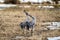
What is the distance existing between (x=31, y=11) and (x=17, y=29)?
0.99ft

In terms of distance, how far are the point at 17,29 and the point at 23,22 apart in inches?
4.1

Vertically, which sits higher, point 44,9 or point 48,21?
point 44,9

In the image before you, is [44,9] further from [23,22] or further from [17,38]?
[17,38]

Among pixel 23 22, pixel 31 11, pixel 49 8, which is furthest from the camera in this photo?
pixel 49 8

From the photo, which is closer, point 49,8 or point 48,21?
point 48,21

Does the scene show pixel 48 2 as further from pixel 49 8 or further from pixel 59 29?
pixel 59 29

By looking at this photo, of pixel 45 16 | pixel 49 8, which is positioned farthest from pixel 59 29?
pixel 49 8

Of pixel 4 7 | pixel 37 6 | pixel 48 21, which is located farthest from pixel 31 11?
pixel 4 7

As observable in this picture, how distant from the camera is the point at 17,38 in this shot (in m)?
1.40

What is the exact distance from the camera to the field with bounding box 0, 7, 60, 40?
1434 mm

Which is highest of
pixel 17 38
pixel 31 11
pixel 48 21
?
pixel 31 11

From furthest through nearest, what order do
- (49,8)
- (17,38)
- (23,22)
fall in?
(49,8) < (23,22) < (17,38)

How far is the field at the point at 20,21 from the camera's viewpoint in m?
1.43

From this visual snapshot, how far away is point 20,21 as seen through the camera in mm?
1540
